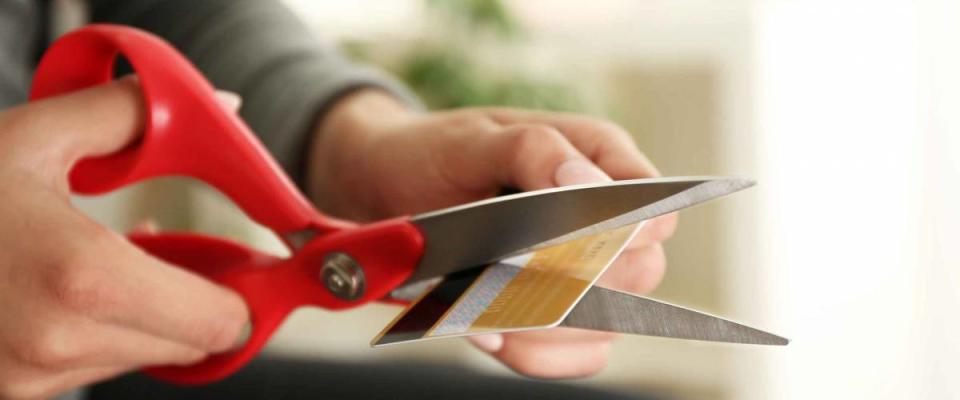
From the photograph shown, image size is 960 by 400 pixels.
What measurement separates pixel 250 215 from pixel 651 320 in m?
0.28

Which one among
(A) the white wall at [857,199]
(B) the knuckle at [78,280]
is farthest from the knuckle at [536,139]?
(A) the white wall at [857,199]

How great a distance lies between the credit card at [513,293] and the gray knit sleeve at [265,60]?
32cm

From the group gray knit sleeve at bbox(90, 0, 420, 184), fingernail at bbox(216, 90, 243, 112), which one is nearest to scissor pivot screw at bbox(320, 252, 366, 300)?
fingernail at bbox(216, 90, 243, 112)

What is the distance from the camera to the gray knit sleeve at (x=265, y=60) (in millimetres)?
776

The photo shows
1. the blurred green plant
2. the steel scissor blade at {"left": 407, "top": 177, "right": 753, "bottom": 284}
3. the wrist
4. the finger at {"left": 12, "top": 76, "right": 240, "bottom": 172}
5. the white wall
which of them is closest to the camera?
the steel scissor blade at {"left": 407, "top": 177, "right": 753, "bottom": 284}

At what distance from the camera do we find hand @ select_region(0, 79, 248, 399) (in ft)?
1.51

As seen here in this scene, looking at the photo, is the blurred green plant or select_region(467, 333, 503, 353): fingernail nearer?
select_region(467, 333, 503, 353): fingernail

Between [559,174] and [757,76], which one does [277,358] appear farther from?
[757,76]

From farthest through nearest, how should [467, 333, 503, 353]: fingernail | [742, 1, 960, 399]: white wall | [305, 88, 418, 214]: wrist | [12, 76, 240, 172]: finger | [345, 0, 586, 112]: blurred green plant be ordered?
[345, 0, 586, 112]: blurred green plant → [742, 1, 960, 399]: white wall → [305, 88, 418, 214]: wrist → [467, 333, 503, 353]: fingernail → [12, 76, 240, 172]: finger

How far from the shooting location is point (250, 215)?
0.60m

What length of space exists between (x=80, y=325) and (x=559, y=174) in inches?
9.5

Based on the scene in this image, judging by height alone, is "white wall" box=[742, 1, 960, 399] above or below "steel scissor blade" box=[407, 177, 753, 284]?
below

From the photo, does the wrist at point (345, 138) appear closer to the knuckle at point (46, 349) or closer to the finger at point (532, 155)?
the finger at point (532, 155)

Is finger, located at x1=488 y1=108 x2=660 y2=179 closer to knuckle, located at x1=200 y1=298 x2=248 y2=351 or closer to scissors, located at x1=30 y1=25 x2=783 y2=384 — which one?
scissors, located at x1=30 y1=25 x2=783 y2=384
